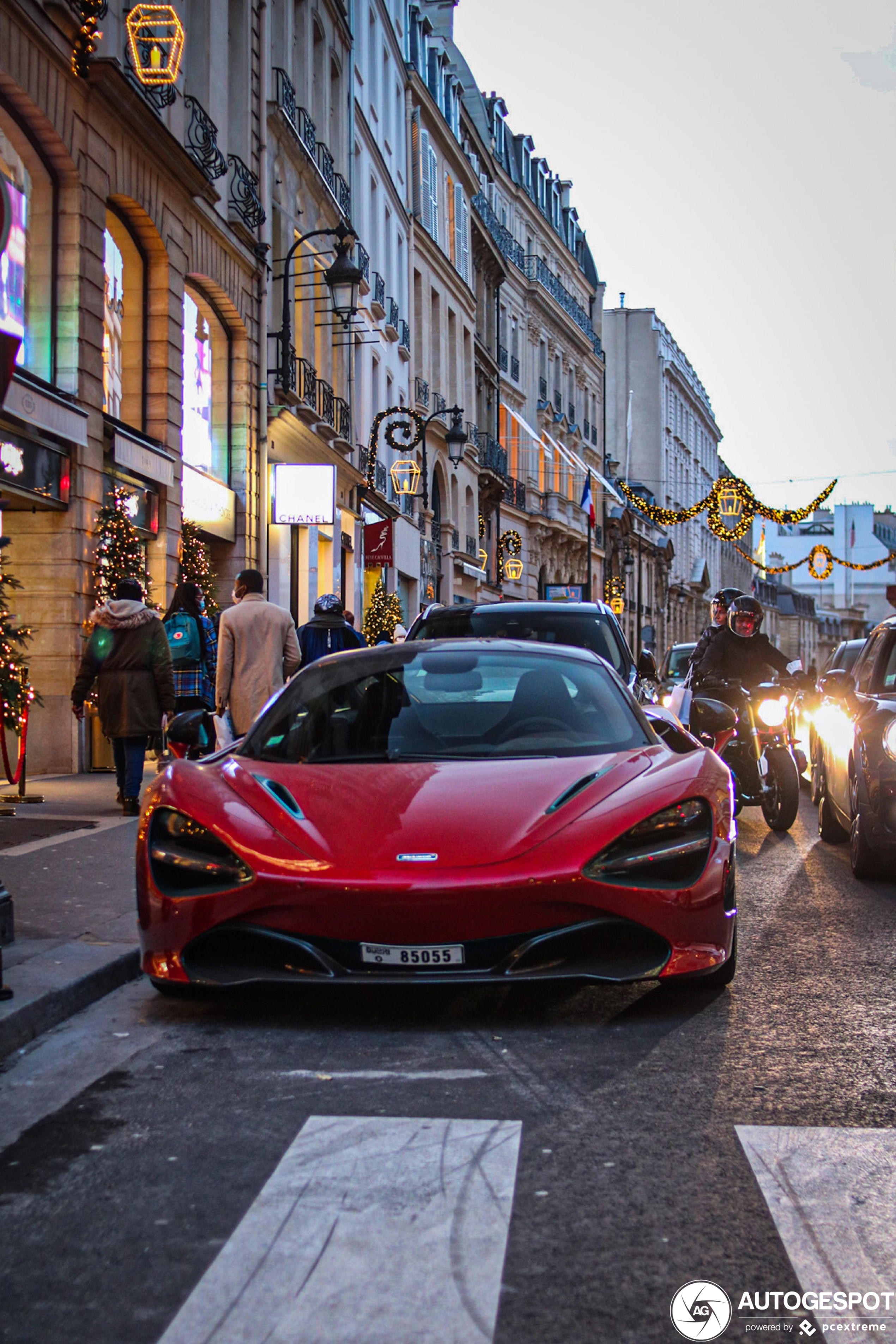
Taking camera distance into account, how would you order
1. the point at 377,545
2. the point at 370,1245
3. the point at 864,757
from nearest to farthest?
the point at 370,1245, the point at 864,757, the point at 377,545

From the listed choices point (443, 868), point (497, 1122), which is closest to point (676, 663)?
point (443, 868)

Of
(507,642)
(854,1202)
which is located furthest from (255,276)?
(854,1202)

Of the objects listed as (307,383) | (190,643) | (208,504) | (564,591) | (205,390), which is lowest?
(190,643)

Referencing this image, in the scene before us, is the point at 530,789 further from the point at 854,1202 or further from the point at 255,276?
the point at 255,276

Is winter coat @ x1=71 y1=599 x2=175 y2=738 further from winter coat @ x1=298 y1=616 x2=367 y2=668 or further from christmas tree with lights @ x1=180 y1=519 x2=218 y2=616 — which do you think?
christmas tree with lights @ x1=180 y1=519 x2=218 y2=616

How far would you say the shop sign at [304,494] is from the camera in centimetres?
2356

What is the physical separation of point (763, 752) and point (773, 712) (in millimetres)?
311

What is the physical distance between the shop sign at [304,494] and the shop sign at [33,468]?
337 inches

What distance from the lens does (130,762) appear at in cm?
1133

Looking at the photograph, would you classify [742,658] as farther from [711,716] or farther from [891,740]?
[711,716]

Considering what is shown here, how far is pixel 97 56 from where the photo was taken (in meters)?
15.7

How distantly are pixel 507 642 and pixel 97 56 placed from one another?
444 inches

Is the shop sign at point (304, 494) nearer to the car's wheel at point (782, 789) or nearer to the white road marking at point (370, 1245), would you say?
the car's wheel at point (782, 789)

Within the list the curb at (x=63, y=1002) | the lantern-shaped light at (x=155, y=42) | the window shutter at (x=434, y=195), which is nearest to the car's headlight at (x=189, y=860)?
the curb at (x=63, y=1002)
